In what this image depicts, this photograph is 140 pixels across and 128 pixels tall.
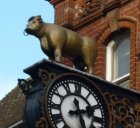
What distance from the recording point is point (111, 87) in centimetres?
1662

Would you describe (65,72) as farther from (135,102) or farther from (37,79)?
(135,102)

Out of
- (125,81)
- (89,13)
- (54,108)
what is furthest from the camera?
(89,13)

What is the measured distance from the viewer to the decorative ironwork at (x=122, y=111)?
16344 mm

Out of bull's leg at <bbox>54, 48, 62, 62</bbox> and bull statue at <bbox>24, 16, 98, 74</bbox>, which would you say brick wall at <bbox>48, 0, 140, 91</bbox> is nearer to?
bull statue at <bbox>24, 16, 98, 74</bbox>

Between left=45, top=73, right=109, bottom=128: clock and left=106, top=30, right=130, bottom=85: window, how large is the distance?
16.5 feet

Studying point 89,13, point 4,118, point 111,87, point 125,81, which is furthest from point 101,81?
point 4,118

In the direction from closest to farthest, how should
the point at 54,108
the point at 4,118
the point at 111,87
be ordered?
the point at 54,108
the point at 111,87
the point at 4,118

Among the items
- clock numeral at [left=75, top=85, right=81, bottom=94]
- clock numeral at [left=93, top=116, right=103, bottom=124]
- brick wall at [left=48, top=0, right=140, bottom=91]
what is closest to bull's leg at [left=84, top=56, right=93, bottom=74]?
clock numeral at [left=75, top=85, right=81, bottom=94]

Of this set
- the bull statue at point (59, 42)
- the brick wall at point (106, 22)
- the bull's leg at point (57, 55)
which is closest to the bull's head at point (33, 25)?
the bull statue at point (59, 42)

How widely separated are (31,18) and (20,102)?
12.8 m

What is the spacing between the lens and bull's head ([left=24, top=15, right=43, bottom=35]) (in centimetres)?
1708

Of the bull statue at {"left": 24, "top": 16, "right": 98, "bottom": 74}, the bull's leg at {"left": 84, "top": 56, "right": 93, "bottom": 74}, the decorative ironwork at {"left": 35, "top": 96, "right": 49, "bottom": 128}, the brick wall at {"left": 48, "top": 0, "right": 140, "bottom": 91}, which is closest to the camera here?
the decorative ironwork at {"left": 35, "top": 96, "right": 49, "bottom": 128}

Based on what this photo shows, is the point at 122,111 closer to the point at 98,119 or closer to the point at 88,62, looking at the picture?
the point at 98,119

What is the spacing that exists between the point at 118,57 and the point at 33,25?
504 cm
